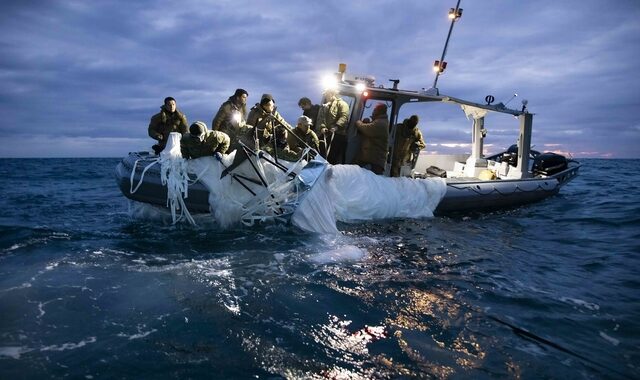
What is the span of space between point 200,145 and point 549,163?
39.4 ft

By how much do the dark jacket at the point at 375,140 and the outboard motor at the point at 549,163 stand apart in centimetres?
736

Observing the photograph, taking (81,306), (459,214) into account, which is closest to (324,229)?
(81,306)

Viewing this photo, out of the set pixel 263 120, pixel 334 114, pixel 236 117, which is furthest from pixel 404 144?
pixel 236 117

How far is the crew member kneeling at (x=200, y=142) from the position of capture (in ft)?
19.9

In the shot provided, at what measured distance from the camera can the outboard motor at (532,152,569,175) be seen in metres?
12.6

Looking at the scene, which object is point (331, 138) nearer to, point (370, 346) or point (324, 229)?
point (324, 229)

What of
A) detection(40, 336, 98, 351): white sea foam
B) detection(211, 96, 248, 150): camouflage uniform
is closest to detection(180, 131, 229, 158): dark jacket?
detection(211, 96, 248, 150): camouflage uniform

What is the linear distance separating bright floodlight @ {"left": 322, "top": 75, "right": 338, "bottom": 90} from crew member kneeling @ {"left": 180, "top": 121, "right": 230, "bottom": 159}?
9.64 feet

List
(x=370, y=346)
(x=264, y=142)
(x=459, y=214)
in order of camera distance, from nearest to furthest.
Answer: (x=370, y=346), (x=264, y=142), (x=459, y=214)

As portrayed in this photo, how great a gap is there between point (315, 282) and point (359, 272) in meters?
0.67

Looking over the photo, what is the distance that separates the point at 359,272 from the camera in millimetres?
4730

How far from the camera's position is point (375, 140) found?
8.06m

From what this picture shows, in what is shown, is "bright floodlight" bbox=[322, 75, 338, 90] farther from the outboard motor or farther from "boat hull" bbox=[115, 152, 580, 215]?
the outboard motor

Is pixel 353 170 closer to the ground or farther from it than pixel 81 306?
farther from it
